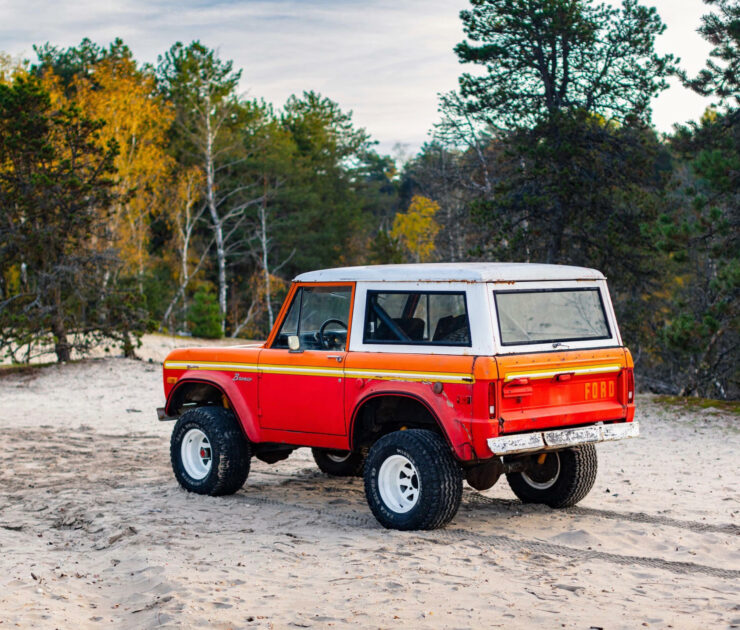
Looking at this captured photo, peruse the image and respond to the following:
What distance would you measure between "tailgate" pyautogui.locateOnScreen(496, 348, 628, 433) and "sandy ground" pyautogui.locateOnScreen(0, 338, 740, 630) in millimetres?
954

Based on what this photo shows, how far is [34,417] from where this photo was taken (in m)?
16.3

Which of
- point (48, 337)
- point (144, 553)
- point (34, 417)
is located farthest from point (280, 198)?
point (144, 553)

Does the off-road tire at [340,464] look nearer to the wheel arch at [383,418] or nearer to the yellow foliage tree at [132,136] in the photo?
the wheel arch at [383,418]

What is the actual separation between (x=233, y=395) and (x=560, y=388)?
3132mm

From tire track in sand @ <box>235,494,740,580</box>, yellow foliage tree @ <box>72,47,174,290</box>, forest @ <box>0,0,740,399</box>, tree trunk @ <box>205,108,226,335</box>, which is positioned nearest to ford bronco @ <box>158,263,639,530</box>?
tire track in sand @ <box>235,494,740,580</box>

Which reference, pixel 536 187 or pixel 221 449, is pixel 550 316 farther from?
pixel 536 187

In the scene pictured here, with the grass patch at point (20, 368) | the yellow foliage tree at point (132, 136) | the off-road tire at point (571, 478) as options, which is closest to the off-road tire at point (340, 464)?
the off-road tire at point (571, 478)

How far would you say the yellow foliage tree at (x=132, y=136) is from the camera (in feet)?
127

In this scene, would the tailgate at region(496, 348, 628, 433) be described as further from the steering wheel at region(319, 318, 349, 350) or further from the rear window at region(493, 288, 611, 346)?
the steering wheel at region(319, 318, 349, 350)

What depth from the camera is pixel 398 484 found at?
770 cm

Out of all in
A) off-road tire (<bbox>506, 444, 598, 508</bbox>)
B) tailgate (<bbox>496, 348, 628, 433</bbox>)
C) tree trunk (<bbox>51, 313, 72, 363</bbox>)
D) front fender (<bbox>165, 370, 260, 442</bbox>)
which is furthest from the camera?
tree trunk (<bbox>51, 313, 72, 363</bbox>)

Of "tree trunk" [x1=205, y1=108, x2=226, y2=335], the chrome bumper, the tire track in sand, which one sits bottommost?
the tire track in sand

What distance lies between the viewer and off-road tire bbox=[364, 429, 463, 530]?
24.1 ft

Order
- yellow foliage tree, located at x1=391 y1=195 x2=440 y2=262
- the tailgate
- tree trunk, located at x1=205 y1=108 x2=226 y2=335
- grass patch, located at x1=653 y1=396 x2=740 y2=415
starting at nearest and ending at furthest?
the tailgate < grass patch, located at x1=653 y1=396 x2=740 y2=415 < tree trunk, located at x1=205 y1=108 x2=226 y2=335 < yellow foliage tree, located at x1=391 y1=195 x2=440 y2=262
